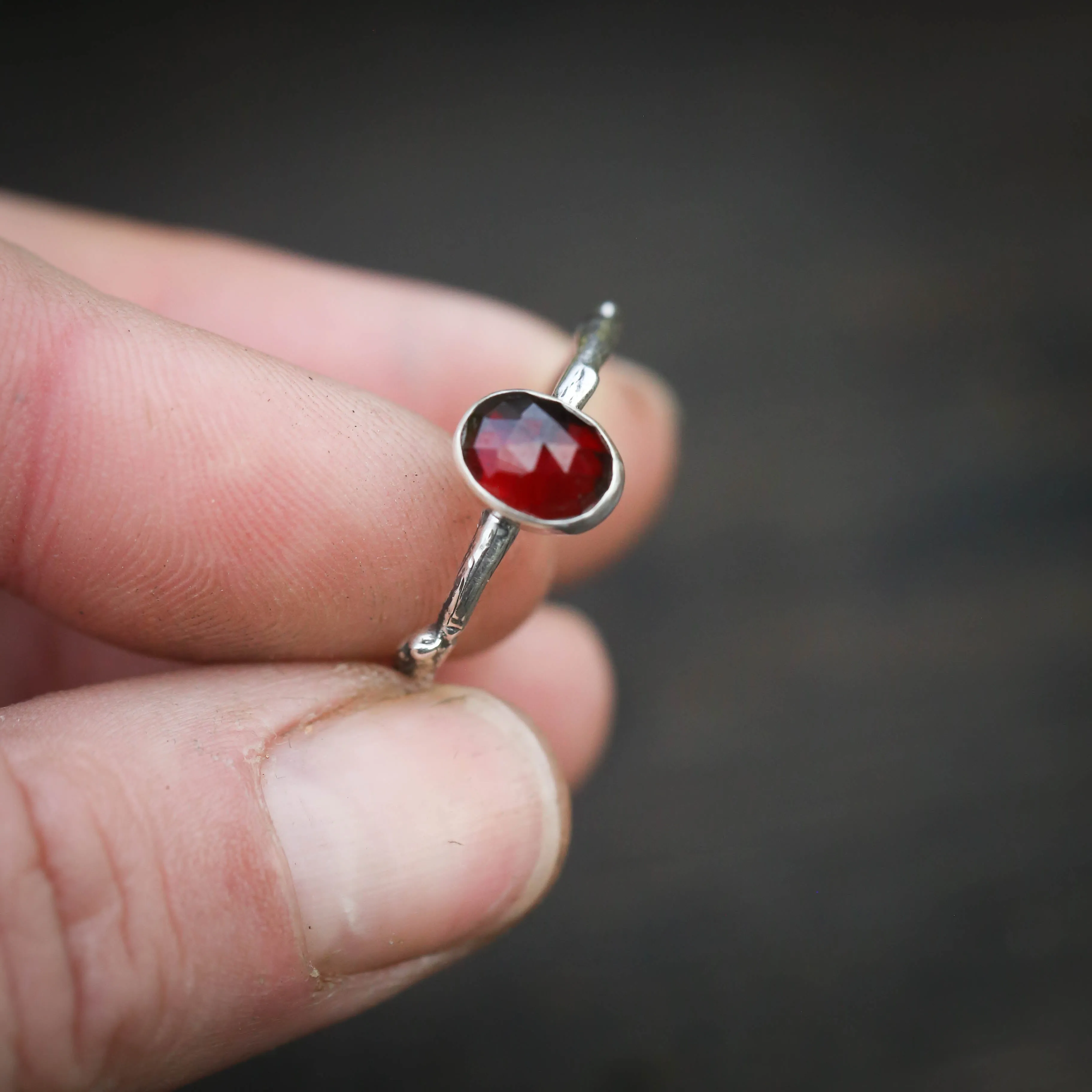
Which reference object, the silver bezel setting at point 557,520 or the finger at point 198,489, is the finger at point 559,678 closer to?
the finger at point 198,489

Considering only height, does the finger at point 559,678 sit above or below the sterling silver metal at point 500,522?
below

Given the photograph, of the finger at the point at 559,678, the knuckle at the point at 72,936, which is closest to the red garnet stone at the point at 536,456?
the knuckle at the point at 72,936

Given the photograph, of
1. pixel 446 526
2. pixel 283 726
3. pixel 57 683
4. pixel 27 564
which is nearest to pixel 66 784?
pixel 283 726

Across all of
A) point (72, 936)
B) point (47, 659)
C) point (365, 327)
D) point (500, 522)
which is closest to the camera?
point (72, 936)

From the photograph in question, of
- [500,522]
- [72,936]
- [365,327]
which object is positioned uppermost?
[365,327]

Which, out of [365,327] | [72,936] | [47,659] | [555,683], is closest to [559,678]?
[555,683]

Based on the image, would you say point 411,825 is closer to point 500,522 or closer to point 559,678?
point 500,522
